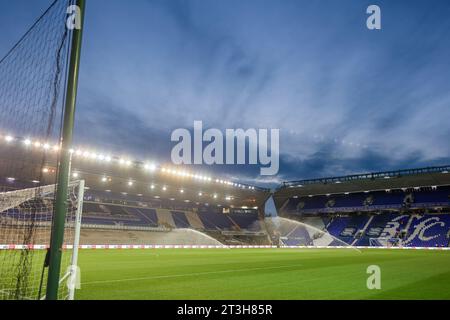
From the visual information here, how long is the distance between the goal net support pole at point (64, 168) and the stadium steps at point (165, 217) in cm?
5124

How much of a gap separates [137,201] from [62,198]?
54163 millimetres

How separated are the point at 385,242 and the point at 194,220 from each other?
28.8m

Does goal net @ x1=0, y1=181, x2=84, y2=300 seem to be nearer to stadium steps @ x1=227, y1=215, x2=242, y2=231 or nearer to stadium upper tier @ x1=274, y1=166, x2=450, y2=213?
stadium steps @ x1=227, y1=215, x2=242, y2=231

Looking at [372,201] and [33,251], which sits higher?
[372,201]

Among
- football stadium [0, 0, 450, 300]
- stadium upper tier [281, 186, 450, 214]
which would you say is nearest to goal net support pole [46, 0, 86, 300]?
football stadium [0, 0, 450, 300]

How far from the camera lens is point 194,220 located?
61.8m

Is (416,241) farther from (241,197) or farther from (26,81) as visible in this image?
(26,81)

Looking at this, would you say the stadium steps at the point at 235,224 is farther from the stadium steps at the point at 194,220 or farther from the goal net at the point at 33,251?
the goal net at the point at 33,251

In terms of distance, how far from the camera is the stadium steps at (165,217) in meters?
57.0

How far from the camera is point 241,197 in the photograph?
65188 mm

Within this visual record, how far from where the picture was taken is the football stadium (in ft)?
26.0

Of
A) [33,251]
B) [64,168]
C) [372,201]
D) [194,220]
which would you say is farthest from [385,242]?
[64,168]

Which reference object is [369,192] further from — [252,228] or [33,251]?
[33,251]

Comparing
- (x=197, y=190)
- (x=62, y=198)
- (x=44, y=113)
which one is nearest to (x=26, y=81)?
(x=44, y=113)
